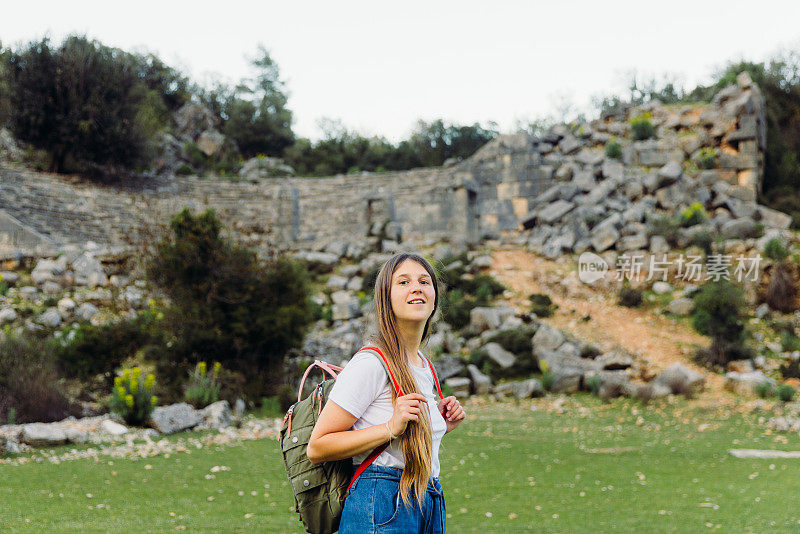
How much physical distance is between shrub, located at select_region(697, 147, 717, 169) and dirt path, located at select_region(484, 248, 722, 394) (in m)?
7.33

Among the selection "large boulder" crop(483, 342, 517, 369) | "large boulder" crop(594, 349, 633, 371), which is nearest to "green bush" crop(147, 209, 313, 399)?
"large boulder" crop(483, 342, 517, 369)

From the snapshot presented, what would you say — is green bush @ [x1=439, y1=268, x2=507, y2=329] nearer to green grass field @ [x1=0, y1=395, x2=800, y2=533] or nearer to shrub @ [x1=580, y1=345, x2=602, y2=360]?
shrub @ [x1=580, y1=345, x2=602, y2=360]

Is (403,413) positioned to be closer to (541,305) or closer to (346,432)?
(346,432)

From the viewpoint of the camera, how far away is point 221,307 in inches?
444

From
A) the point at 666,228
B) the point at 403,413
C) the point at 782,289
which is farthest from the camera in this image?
the point at 666,228

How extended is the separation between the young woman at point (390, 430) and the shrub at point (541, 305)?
43.8 feet

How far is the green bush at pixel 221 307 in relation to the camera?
11.0 metres

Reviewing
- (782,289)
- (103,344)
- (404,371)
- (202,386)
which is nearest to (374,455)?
(404,371)

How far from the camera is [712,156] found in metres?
21.8

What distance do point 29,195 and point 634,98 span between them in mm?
27101

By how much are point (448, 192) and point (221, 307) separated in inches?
420

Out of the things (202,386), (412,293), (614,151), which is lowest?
(202,386)

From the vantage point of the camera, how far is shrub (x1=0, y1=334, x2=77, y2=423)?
8852 millimetres

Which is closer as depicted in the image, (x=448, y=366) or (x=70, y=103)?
(x=448, y=366)
